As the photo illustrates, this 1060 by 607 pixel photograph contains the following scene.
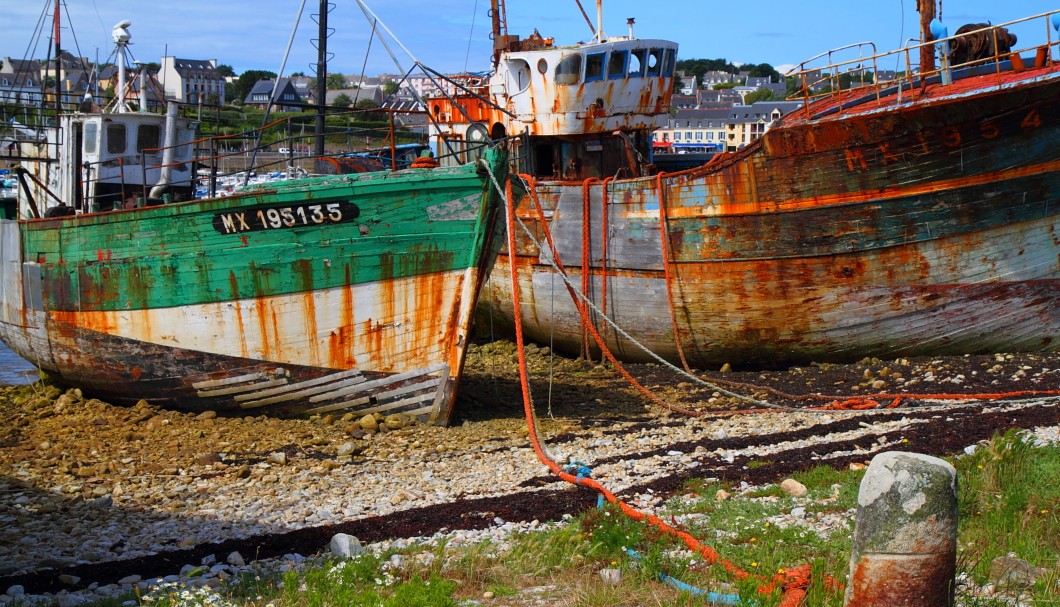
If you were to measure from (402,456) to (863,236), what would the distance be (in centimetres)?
618

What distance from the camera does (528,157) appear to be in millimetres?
15836

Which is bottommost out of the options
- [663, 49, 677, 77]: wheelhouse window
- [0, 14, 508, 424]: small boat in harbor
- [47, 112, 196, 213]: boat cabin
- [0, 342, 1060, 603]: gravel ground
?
[0, 342, 1060, 603]: gravel ground

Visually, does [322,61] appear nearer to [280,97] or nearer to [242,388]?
[280,97]

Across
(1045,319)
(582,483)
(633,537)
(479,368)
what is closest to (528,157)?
(479,368)

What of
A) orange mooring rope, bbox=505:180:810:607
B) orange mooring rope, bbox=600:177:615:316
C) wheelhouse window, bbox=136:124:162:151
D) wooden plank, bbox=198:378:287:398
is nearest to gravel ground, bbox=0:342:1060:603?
orange mooring rope, bbox=505:180:810:607

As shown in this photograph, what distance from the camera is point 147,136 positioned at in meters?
13.8

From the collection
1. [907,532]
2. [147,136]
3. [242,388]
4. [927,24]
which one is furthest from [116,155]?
[907,532]

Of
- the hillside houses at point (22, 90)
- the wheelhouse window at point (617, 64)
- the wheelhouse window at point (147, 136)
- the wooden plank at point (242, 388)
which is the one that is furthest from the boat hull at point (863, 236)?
the hillside houses at point (22, 90)

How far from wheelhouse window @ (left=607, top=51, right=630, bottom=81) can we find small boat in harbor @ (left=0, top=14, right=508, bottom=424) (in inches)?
237

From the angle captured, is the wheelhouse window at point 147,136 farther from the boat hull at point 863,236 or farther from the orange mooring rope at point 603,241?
the orange mooring rope at point 603,241

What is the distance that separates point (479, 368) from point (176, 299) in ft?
15.3

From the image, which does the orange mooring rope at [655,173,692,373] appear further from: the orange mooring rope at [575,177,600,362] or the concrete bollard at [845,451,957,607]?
the concrete bollard at [845,451,957,607]

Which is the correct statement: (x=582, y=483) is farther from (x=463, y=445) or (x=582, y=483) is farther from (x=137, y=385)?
(x=137, y=385)

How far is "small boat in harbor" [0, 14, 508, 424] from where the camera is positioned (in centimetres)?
1018
